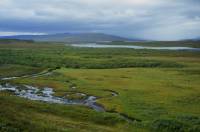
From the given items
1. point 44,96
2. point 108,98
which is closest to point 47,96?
point 44,96

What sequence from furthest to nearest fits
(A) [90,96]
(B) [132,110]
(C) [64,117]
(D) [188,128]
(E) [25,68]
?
(E) [25,68], (A) [90,96], (B) [132,110], (C) [64,117], (D) [188,128]

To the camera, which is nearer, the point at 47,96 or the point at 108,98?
the point at 108,98

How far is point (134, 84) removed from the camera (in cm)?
9850

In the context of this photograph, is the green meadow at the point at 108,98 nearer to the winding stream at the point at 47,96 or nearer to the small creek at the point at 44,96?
the winding stream at the point at 47,96

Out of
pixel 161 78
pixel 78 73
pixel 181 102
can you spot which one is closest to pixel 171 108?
pixel 181 102

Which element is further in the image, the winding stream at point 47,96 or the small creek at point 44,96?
the small creek at point 44,96

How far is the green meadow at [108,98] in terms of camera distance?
4984 centimetres

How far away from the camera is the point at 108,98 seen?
263 feet

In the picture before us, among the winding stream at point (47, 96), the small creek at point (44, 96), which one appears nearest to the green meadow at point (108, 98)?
the winding stream at point (47, 96)

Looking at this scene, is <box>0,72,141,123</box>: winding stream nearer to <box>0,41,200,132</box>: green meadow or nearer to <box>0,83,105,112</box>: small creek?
<box>0,83,105,112</box>: small creek

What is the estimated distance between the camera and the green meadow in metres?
49.8

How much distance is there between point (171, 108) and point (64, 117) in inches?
799

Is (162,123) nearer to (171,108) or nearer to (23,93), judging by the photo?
(171,108)

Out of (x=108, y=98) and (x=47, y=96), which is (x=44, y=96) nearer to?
(x=47, y=96)
